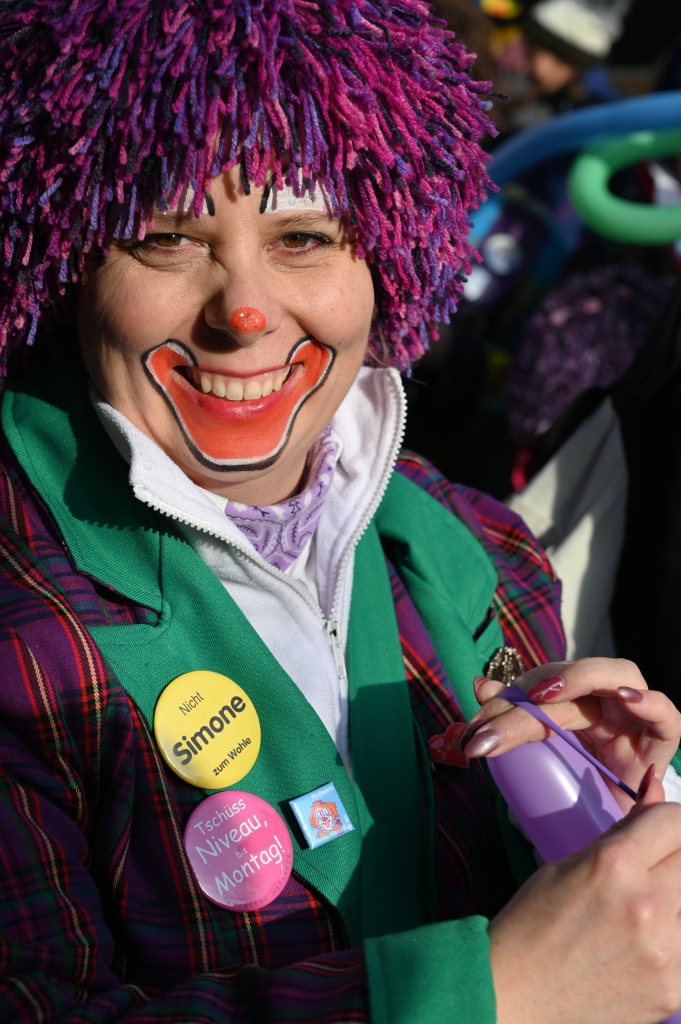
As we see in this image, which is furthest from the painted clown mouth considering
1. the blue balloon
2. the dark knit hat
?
the dark knit hat

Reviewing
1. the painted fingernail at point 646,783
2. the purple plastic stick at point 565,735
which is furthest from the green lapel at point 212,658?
the painted fingernail at point 646,783

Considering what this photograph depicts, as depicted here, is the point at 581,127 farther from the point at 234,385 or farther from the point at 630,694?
the point at 630,694

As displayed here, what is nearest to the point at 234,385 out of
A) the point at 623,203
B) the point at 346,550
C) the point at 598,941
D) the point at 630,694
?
the point at 346,550

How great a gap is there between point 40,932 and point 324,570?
Answer: 584 millimetres

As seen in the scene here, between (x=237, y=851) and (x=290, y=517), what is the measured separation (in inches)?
17.1

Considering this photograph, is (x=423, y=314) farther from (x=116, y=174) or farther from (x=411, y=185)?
(x=116, y=174)

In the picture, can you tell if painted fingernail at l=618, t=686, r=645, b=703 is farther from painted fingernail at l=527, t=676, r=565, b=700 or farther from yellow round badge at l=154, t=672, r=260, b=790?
yellow round badge at l=154, t=672, r=260, b=790

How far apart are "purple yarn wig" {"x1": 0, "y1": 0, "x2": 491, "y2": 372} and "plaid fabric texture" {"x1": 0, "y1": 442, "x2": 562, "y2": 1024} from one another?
0.32 m

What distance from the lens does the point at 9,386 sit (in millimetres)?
1223

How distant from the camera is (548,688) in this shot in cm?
106

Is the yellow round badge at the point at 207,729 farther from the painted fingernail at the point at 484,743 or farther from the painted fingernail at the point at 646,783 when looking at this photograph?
the painted fingernail at the point at 646,783

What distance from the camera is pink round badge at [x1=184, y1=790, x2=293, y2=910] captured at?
1055 millimetres

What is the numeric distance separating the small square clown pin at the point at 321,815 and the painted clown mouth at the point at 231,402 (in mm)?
389

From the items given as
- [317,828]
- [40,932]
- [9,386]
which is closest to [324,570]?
[317,828]
